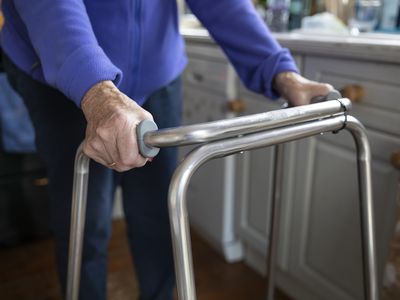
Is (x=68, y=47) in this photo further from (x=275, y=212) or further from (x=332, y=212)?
(x=332, y=212)

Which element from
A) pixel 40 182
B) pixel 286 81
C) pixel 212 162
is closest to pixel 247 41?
pixel 286 81

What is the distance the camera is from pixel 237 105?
130 cm

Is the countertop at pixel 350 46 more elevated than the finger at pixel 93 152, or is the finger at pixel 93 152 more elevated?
the countertop at pixel 350 46

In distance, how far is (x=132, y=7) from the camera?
0.74 metres

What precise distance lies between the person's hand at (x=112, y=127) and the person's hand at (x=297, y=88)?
0.32m

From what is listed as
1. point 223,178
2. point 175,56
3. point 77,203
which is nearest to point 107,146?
point 77,203

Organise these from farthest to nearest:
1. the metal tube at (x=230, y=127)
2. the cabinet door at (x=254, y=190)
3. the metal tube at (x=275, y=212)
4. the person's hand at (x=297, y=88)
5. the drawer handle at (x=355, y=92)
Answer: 1. the cabinet door at (x=254, y=190)
2. the drawer handle at (x=355, y=92)
3. the metal tube at (x=275, y=212)
4. the person's hand at (x=297, y=88)
5. the metal tube at (x=230, y=127)

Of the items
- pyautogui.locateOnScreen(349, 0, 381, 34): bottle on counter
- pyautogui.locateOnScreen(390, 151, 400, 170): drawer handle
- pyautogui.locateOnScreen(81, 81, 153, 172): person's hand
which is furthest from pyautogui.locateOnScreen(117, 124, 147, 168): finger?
pyautogui.locateOnScreen(349, 0, 381, 34): bottle on counter

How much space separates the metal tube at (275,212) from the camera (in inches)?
32.9

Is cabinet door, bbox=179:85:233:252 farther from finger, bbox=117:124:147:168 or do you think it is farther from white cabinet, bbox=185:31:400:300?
finger, bbox=117:124:147:168

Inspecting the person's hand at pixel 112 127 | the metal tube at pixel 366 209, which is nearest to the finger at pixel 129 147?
the person's hand at pixel 112 127

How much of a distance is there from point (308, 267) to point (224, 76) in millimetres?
615

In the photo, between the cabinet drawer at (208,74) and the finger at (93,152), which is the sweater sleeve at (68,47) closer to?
the finger at (93,152)

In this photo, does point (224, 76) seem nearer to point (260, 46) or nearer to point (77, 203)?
point (260, 46)
